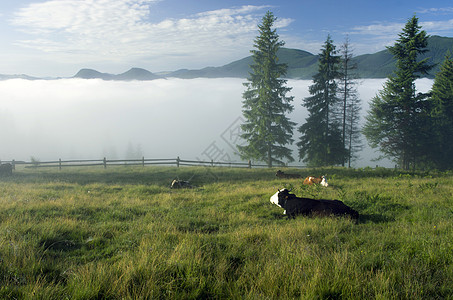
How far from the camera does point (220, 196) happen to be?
1081 cm

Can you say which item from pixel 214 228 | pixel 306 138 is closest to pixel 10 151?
pixel 306 138

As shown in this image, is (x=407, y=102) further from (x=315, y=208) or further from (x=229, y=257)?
(x=229, y=257)

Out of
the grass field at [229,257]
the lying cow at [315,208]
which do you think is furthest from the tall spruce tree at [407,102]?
the lying cow at [315,208]

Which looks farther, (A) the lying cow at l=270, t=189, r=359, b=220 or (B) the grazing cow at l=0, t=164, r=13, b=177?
(B) the grazing cow at l=0, t=164, r=13, b=177

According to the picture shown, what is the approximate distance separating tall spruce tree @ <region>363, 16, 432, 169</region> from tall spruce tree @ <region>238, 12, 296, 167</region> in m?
10.7

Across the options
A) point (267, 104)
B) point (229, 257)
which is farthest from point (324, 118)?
point (229, 257)

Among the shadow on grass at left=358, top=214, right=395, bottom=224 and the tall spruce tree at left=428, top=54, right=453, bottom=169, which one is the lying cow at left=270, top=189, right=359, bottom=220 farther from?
the tall spruce tree at left=428, top=54, right=453, bottom=169

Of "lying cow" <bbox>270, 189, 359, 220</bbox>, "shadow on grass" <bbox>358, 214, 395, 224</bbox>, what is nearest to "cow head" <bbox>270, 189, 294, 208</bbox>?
"lying cow" <bbox>270, 189, 359, 220</bbox>

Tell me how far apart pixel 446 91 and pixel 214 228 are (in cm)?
3703

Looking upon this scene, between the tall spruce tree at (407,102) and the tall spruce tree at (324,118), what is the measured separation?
4.81m

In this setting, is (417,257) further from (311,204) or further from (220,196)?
(220,196)

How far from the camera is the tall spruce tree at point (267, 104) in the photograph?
29.3m

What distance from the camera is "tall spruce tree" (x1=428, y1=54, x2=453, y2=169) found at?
3066cm

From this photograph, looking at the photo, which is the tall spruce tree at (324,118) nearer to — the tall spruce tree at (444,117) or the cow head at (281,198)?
the tall spruce tree at (444,117)
